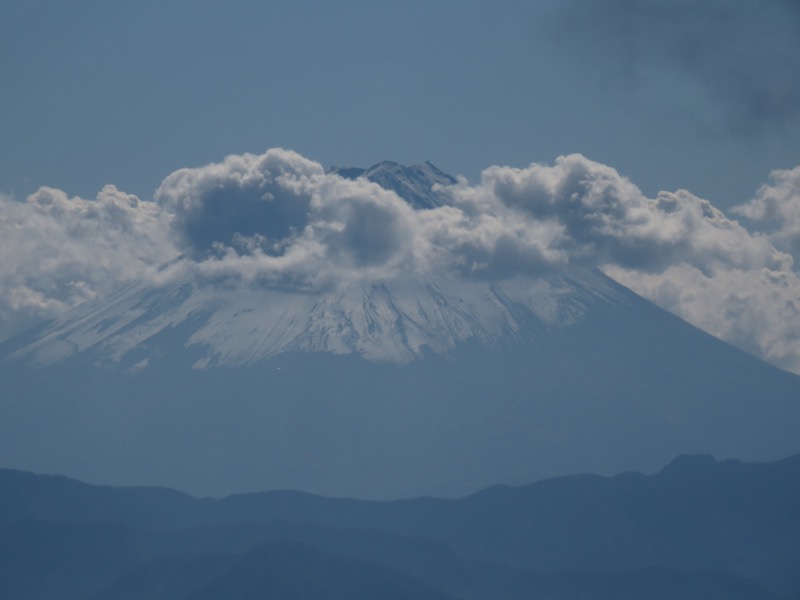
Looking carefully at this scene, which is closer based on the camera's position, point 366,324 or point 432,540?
point 432,540

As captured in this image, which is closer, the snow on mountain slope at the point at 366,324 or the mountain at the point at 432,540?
the mountain at the point at 432,540

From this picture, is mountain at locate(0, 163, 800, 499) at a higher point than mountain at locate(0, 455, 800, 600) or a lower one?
higher

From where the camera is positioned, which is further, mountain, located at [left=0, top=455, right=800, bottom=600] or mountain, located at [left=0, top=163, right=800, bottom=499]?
mountain, located at [left=0, top=163, right=800, bottom=499]

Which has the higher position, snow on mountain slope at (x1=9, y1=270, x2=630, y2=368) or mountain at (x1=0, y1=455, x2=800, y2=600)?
snow on mountain slope at (x1=9, y1=270, x2=630, y2=368)

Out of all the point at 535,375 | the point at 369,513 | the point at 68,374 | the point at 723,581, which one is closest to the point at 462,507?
the point at 369,513

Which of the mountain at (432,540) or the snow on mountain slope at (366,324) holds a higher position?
the snow on mountain slope at (366,324)
